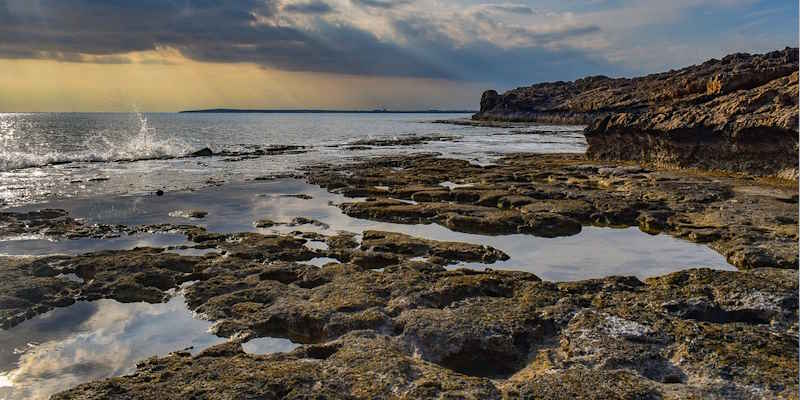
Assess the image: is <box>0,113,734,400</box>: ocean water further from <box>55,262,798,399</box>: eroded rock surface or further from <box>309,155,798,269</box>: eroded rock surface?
<box>55,262,798,399</box>: eroded rock surface

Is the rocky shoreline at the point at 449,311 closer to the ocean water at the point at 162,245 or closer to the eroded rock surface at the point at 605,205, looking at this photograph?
the eroded rock surface at the point at 605,205

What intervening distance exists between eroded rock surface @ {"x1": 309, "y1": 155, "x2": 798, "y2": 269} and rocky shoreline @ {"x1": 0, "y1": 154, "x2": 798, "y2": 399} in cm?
11

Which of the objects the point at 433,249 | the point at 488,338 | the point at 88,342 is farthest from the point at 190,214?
the point at 488,338

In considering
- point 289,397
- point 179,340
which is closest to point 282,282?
point 179,340

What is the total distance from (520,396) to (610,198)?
14432 mm

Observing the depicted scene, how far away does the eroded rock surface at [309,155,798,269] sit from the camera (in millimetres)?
13648

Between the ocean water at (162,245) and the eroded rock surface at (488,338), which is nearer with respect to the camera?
the eroded rock surface at (488,338)

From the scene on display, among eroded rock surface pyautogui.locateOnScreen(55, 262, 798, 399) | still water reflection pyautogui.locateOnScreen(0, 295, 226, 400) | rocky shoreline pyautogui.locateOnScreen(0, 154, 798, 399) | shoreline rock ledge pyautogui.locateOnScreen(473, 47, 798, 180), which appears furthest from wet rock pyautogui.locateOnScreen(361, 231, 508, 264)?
shoreline rock ledge pyautogui.locateOnScreen(473, 47, 798, 180)

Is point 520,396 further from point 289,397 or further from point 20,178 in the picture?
point 20,178

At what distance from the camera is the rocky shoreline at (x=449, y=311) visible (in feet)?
20.5

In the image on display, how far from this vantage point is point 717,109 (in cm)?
2797

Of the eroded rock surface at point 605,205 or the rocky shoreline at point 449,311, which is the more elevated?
the eroded rock surface at point 605,205

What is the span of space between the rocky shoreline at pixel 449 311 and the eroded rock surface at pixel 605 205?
0.37ft

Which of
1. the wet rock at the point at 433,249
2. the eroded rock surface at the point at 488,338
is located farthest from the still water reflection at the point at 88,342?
the wet rock at the point at 433,249
